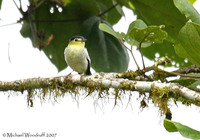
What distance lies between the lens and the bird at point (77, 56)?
12.2 ft

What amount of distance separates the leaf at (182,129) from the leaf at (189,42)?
461 millimetres

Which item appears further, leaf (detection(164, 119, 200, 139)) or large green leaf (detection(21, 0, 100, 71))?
large green leaf (detection(21, 0, 100, 71))

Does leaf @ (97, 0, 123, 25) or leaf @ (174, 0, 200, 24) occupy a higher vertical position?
leaf @ (97, 0, 123, 25)

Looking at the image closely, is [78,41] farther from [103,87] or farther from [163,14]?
[103,87]

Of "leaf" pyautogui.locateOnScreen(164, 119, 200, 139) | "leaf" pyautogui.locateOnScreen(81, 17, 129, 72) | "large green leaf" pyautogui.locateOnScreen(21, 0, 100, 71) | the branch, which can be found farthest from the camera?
"large green leaf" pyautogui.locateOnScreen(21, 0, 100, 71)

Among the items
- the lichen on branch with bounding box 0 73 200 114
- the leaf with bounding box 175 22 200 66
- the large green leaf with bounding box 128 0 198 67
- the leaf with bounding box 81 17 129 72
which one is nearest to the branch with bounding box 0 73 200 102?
the lichen on branch with bounding box 0 73 200 114

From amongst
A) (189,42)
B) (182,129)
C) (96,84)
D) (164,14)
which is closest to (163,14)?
(164,14)

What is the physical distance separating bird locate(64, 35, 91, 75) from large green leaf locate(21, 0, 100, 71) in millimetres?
263

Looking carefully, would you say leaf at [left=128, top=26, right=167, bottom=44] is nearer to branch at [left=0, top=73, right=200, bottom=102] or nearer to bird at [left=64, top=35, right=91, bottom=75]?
branch at [left=0, top=73, right=200, bottom=102]

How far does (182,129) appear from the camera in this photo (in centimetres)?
187

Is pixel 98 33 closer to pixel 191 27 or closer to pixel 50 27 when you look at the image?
pixel 50 27

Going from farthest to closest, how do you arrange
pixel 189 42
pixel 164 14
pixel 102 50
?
1. pixel 102 50
2. pixel 164 14
3. pixel 189 42

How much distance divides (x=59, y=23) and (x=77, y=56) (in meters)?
0.52

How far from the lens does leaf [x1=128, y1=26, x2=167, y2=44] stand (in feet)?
7.26
